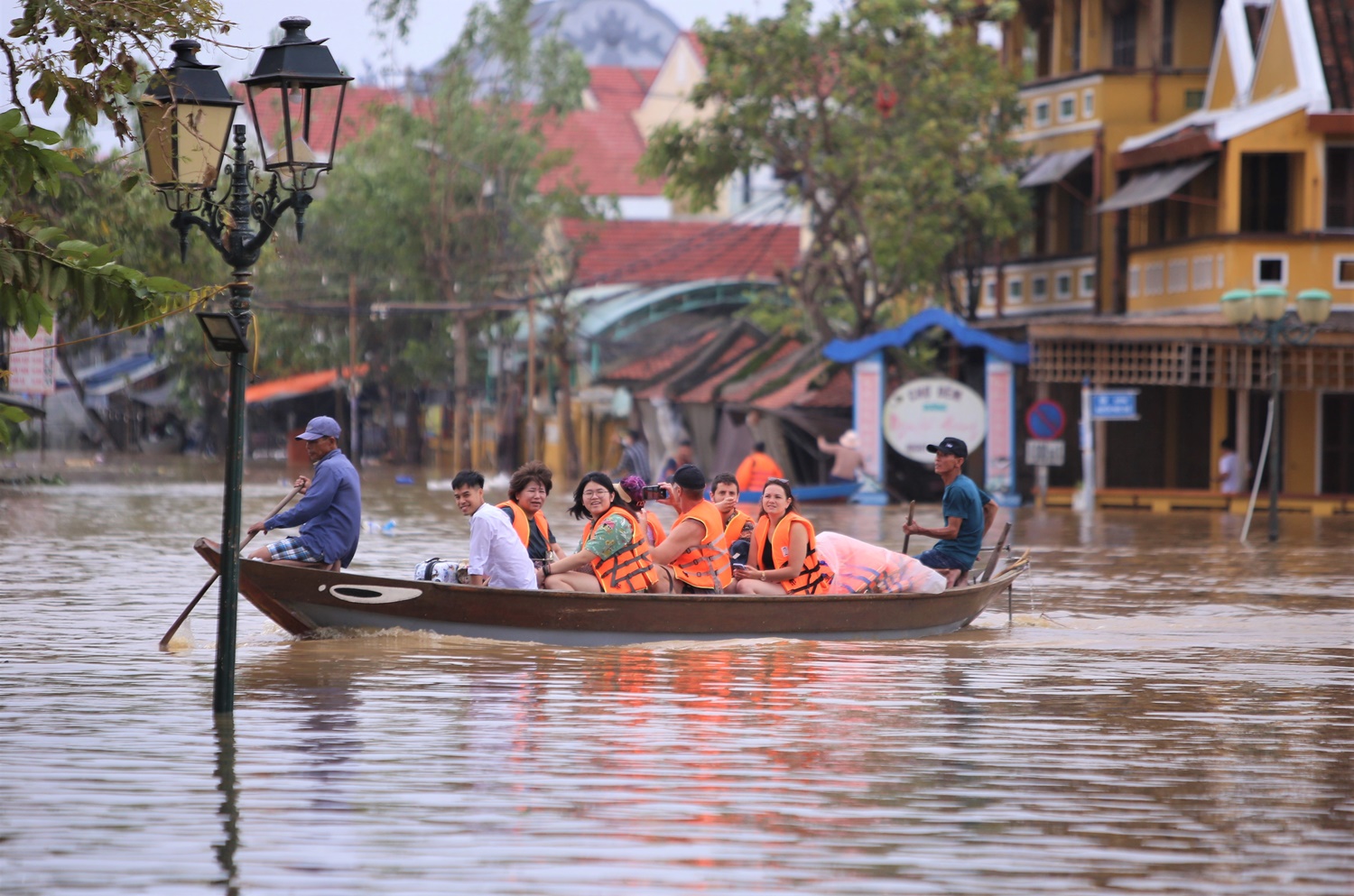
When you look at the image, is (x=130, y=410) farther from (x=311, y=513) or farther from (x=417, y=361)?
(x=311, y=513)

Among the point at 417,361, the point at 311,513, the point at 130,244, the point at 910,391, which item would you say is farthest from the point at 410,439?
the point at 311,513

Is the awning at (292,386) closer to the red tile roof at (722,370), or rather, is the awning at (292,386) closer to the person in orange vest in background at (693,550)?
the red tile roof at (722,370)

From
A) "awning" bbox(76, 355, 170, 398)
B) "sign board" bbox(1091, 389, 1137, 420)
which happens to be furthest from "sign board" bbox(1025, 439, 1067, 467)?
"awning" bbox(76, 355, 170, 398)

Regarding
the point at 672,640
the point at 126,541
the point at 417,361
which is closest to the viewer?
the point at 672,640

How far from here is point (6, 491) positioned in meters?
36.5

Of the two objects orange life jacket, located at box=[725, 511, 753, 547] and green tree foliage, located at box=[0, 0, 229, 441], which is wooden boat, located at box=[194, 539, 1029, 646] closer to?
orange life jacket, located at box=[725, 511, 753, 547]

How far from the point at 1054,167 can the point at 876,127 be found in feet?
10.9

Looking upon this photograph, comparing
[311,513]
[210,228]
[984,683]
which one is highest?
[210,228]

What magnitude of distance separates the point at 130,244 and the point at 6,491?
10.9 meters

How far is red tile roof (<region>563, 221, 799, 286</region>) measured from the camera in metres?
53.3

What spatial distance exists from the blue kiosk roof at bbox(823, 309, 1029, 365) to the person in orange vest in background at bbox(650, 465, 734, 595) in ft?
66.9

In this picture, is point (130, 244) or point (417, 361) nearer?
point (130, 244)

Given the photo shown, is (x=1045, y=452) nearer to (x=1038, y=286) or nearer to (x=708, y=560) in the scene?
(x=1038, y=286)

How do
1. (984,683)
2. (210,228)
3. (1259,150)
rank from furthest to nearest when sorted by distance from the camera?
1. (1259,150)
2. (984,683)
3. (210,228)
